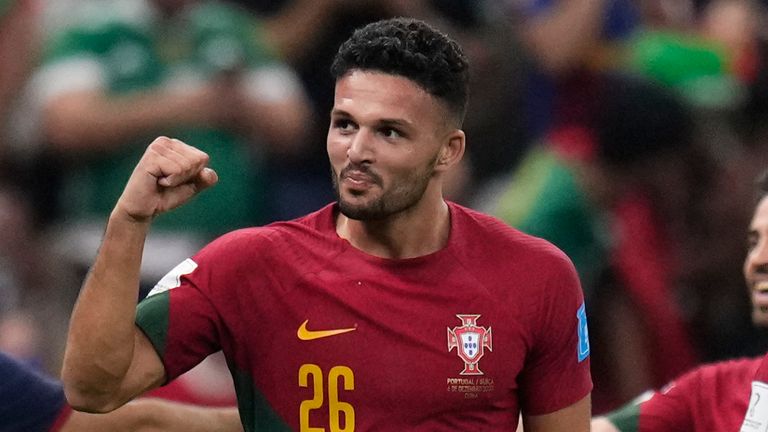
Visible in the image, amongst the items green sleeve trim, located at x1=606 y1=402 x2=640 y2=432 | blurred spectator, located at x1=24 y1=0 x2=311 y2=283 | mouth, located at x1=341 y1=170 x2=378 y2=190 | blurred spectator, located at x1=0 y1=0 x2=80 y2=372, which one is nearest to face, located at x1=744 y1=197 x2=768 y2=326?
green sleeve trim, located at x1=606 y1=402 x2=640 y2=432

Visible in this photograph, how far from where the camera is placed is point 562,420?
12.5 ft

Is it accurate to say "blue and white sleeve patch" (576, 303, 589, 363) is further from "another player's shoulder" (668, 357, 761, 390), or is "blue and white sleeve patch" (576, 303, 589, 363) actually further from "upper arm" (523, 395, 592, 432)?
"another player's shoulder" (668, 357, 761, 390)

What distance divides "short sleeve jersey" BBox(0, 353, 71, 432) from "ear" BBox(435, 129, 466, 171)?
117cm

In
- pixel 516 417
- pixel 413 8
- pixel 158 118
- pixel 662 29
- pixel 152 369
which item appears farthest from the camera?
pixel 662 29

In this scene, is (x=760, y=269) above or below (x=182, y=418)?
above

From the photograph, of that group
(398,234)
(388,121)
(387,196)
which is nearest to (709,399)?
(398,234)

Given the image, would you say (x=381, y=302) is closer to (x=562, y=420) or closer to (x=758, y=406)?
(x=562, y=420)

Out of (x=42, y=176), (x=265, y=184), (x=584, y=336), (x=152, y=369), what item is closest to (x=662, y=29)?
(x=265, y=184)

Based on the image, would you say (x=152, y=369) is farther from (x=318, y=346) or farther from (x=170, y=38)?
(x=170, y=38)

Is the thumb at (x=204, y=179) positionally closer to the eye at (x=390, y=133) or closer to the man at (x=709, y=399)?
the eye at (x=390, y=133)

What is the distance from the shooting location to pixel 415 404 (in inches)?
144

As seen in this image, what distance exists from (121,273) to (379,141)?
66 centimetres

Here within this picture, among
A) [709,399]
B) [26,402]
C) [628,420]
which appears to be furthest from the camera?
[628,420]

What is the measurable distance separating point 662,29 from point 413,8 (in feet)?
4.62
